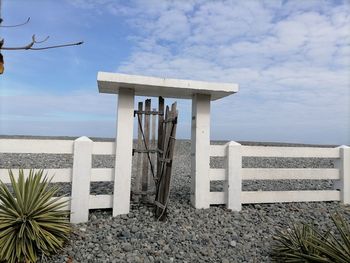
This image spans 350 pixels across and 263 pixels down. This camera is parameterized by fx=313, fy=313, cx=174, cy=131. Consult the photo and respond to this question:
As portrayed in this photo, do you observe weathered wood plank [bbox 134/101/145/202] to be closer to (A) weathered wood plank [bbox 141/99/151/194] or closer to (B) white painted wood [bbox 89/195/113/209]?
(A) weathered wood plank [bbox 141/99/151/194]

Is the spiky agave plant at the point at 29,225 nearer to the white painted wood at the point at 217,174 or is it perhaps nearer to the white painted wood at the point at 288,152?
the white painted wood at the point at 217,174

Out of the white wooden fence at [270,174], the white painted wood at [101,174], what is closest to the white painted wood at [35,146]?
the white painted wood at [101,174]

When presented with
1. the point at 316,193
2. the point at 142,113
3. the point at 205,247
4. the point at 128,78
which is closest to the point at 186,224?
the point at 205,247

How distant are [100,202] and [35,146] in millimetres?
1581

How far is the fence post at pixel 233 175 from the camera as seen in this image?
659 centimetres

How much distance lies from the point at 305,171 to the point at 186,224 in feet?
10.9

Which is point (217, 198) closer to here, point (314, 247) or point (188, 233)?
point (188, 233)

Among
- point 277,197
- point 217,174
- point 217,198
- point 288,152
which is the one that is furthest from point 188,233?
point 288,152

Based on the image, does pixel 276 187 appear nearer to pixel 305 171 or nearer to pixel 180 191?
pixel 305 171

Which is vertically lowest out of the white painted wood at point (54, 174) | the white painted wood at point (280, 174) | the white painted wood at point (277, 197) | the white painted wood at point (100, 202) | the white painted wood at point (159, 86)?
the white painted wood at point (100, 202)

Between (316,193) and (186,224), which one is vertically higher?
(316,193)

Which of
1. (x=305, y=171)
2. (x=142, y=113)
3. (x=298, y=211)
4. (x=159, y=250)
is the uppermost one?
(x=142, y=113)

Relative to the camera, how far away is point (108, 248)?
15.0 feet

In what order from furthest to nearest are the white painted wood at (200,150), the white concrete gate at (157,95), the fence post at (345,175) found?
the fence post at (345,175) < the white painted wood at (200,150) < the white concrete gate at (157,95)
